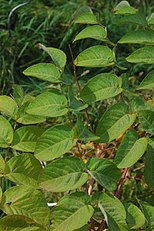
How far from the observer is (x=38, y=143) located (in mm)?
1024

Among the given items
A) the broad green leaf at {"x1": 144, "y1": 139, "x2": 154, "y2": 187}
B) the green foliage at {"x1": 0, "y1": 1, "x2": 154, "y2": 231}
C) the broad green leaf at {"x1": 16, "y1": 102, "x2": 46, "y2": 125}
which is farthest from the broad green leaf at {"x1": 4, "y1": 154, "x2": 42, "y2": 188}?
the broad green leaf at {"x1": 144, "y1": 139, "x2": 154, "y2": 187}

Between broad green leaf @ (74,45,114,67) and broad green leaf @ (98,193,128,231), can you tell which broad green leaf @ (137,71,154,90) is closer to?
broad green leaf @ (74,45,114,67)

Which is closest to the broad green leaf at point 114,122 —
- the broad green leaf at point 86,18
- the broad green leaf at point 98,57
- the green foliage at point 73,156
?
the green foliage at point 73,156

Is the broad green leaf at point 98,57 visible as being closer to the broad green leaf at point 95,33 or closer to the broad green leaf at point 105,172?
the broad green leaf at point 95,33

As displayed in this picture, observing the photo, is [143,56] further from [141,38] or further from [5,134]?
[5,134]

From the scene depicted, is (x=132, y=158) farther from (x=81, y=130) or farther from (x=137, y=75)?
(x=137, y=75)

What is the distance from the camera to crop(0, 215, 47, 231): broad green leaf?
97cm

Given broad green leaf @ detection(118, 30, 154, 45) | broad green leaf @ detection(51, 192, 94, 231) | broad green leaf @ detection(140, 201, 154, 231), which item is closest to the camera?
broad green leaf @ detection(51, 192, 94, 231)

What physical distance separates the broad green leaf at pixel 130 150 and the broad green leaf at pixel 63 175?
73 mm

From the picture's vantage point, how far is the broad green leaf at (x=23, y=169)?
1023mm

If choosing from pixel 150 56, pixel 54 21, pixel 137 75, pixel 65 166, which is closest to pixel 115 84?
pixel 150 56

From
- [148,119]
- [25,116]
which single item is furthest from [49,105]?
[148,119]

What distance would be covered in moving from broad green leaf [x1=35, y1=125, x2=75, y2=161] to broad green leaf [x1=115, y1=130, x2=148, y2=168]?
0.30ft

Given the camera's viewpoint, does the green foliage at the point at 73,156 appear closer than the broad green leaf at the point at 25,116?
Yes
